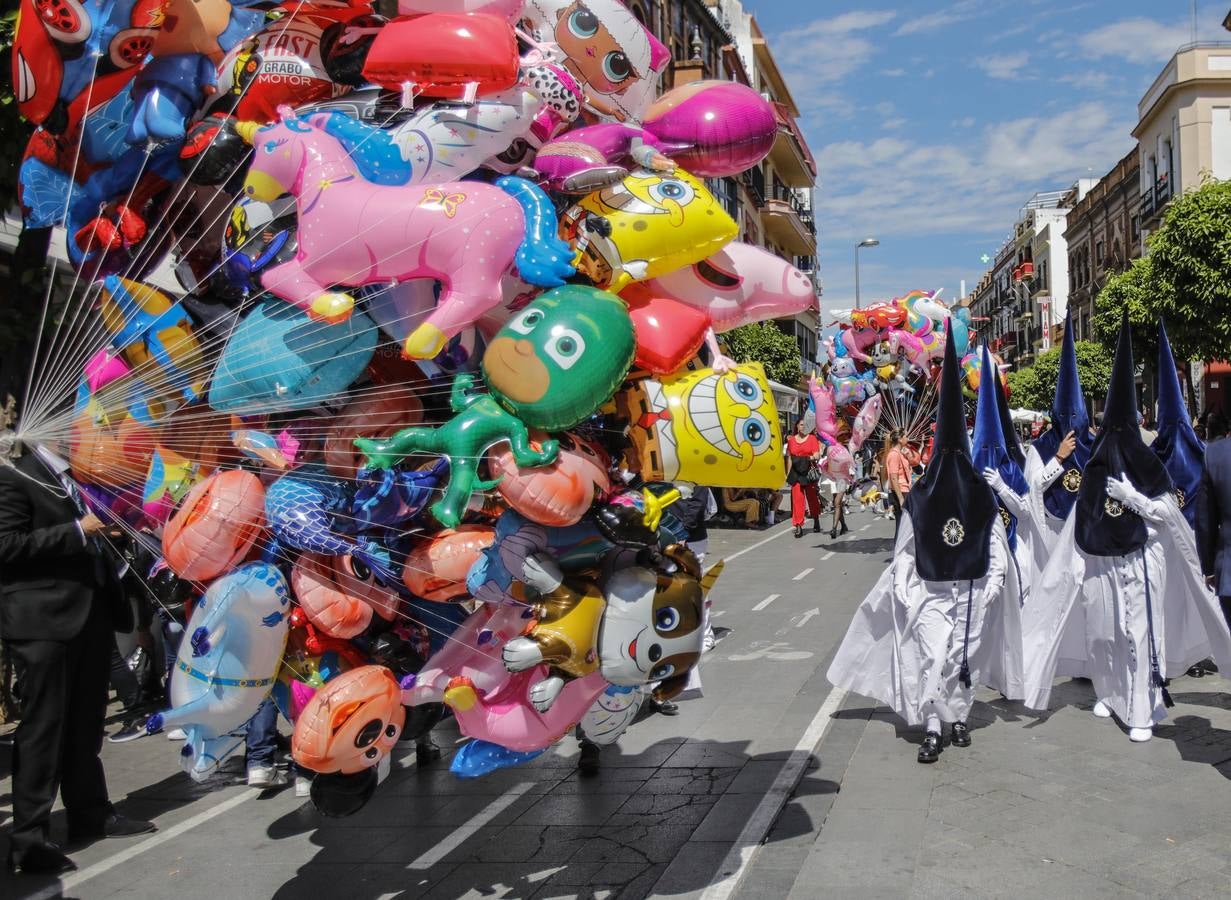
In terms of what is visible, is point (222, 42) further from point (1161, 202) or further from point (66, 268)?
point (1161, 202)

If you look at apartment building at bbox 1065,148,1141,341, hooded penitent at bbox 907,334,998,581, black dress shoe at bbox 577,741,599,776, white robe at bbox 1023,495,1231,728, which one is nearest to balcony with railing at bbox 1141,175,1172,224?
apartment building at bbox 1065,148,1141,341

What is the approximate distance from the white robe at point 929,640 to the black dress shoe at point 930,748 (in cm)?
15

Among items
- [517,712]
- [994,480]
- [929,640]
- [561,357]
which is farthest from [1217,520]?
[561,357]

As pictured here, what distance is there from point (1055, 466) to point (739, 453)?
4.49 metres

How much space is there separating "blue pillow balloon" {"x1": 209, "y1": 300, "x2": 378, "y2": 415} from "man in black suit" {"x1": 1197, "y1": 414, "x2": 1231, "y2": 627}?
4921mm

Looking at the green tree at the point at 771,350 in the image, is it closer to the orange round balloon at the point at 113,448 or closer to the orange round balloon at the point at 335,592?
the orange round balloon at the point at 335,592

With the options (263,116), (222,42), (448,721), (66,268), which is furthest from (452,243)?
(66,268)

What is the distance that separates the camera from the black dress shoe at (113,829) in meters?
5.48

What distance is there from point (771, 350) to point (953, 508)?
72.2ft

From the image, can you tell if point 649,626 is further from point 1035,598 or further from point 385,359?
point 1035,598

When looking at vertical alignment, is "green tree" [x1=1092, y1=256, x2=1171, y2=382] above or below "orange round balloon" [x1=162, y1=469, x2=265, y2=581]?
above

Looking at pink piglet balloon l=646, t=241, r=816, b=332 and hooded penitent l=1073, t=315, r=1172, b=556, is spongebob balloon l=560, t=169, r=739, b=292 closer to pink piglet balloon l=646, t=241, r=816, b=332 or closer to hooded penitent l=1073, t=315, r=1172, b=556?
pink piglet balloon l=646, t=241, r=816, b=332

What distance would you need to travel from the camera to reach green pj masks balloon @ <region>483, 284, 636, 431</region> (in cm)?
338

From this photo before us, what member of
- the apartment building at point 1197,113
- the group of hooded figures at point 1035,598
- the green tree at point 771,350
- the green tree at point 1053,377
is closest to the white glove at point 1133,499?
the group of hooded figures at point 1035,598
